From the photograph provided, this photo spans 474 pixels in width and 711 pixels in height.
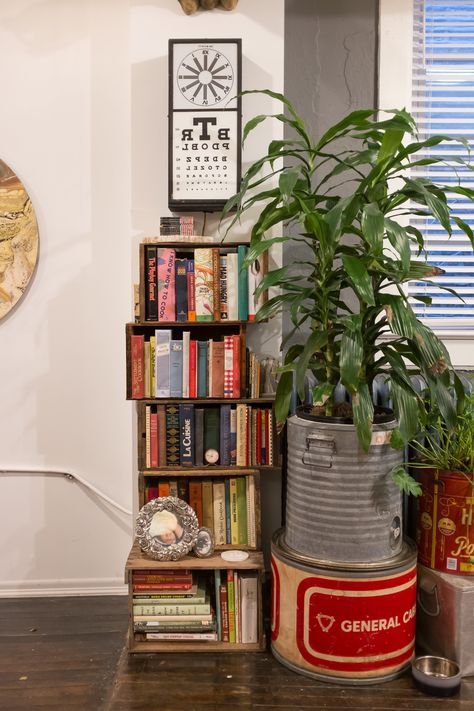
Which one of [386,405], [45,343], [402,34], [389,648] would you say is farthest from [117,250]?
[389,648]

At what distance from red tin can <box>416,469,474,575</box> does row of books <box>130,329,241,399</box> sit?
79 cm

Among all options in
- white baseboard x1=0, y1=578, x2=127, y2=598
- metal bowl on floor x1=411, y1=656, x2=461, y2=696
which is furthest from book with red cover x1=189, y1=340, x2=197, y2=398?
metal bowl on floor x1=411, y1=656, x2=461, y2=696

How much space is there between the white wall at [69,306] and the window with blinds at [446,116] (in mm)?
1267

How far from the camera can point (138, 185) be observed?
2531mm

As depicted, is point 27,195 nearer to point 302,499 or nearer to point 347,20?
point 347,20

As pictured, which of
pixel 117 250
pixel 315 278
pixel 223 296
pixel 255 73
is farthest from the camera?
pixel 117 250

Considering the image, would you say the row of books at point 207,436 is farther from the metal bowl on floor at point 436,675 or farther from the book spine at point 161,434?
the metal bowl on floor at point 436,675

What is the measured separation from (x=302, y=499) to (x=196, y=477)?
19.2 inches

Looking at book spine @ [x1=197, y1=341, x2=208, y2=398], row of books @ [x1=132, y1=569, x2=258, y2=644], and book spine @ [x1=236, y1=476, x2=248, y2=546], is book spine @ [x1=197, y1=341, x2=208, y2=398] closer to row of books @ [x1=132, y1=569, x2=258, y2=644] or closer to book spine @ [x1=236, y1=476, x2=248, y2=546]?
book spine @ [x1=236, y1=476, x2=248, y2=546]

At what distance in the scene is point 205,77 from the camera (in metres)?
2.40

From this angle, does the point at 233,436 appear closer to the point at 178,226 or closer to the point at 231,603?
the point at 231,603

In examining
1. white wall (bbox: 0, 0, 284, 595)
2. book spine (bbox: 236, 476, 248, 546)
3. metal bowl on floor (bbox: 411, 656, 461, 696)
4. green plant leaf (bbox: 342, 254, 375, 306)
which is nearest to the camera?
green plant leaf (bbox: 342, 254, 375, 306)

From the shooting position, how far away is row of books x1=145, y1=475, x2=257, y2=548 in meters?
2.32

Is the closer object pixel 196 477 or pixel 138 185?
pixel 196 477
